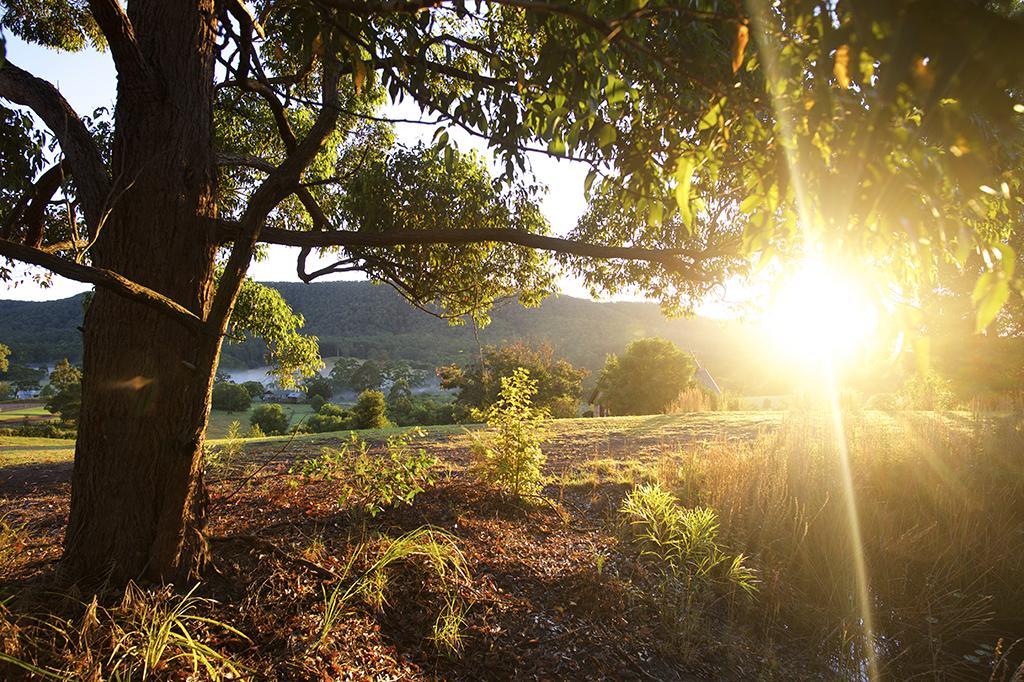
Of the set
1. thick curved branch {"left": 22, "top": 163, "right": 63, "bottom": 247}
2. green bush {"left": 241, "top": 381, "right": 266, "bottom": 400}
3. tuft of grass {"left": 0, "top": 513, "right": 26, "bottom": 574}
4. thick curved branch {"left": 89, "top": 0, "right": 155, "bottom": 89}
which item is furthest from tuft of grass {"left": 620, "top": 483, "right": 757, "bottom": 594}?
green bush {"left": 241, "top": 381, "right": 266, "bottom": 400}

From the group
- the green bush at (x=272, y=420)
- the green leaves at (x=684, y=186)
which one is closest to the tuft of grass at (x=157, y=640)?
the green leaves at (x=684, y=186)

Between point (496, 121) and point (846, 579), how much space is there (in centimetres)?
401

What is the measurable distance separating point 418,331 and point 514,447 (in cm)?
6032

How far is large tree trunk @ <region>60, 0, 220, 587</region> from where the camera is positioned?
248 centimetres

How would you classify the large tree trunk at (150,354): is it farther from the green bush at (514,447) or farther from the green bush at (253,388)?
the green bush at (253,388)

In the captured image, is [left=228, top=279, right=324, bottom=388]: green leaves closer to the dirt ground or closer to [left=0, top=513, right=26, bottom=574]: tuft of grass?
the dirt ground

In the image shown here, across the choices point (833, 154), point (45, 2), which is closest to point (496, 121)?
point (833, 154)

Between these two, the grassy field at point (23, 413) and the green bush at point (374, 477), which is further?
the grassy field at point (23, 413)

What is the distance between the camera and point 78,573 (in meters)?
2.44

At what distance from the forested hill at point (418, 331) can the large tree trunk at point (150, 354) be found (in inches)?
1748

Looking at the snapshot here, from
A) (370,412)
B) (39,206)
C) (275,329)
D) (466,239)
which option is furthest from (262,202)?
(370,412)

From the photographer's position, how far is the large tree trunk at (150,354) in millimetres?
2479

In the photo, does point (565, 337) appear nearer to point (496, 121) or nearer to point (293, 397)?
point (293, 397)

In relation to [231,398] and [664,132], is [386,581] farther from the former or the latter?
[231,398]
